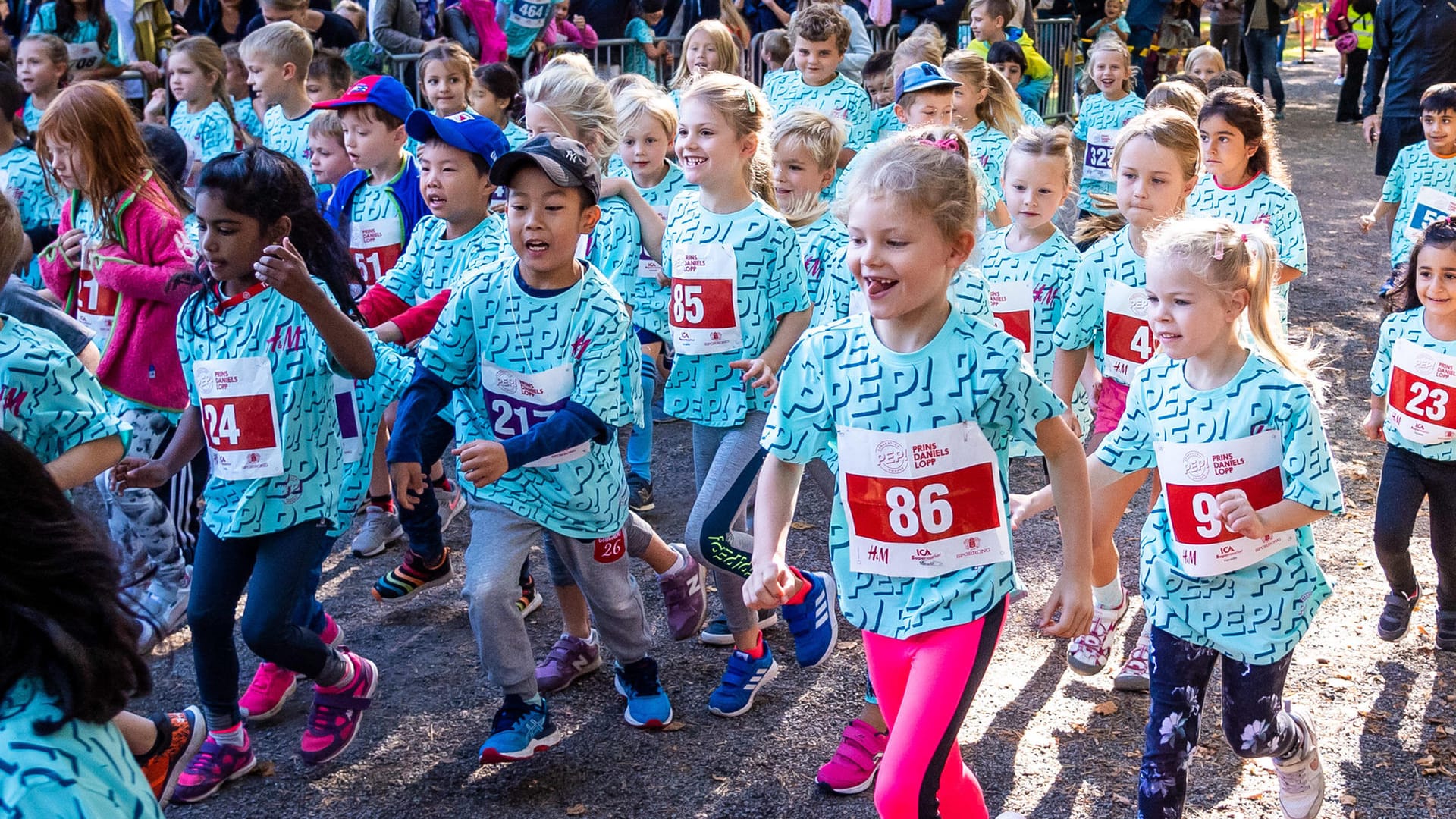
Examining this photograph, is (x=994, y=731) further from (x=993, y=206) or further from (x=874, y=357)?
(x=993, y=206)

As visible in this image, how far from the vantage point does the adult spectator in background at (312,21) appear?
10.2 metres

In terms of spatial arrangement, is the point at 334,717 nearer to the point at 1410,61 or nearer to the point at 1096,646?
the point at 1096,646

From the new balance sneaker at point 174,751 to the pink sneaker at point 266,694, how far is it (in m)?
0.52

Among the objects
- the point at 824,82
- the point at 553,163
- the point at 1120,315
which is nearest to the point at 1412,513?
the point at 1120,315

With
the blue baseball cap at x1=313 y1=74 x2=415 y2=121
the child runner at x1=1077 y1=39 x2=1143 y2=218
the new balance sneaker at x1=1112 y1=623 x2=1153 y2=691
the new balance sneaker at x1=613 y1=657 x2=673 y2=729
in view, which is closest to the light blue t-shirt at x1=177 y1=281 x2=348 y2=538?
the new balance sneaker at x1=613 y1=657 x2=673 y2=729

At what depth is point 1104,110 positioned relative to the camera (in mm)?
9867

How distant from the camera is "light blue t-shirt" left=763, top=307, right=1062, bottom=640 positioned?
310cm

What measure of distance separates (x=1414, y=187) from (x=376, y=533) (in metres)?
5.56

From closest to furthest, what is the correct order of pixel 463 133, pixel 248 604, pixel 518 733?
pixel 248 604, pixel 518 733, pixel 463 133

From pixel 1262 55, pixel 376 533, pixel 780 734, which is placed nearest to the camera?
pixel 780 734

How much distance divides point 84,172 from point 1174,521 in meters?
3.78

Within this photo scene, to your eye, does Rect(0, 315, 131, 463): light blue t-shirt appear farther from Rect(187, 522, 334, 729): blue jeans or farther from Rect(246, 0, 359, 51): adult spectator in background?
Rect(246, 0, 359, 51): adult spectator in background

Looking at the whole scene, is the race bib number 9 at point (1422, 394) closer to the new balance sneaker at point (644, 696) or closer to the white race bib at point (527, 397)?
the new balance sneaker at point (644, 696)

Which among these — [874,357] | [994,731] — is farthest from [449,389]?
[994,731]
